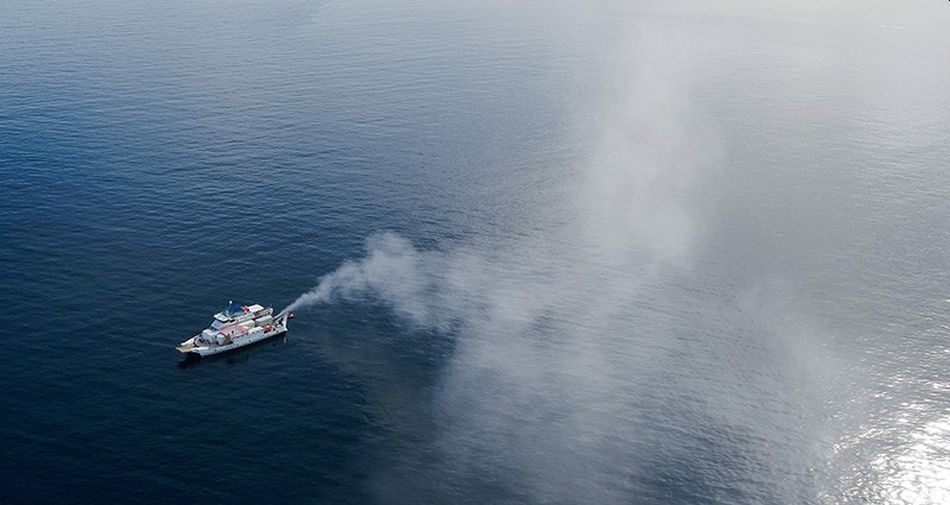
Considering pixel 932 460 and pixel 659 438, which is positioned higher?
pixel 659 438

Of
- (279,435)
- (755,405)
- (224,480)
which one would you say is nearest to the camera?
(224,480)

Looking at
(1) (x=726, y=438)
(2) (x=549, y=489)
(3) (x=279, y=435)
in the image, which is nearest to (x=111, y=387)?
(3) (x=279, y=435)

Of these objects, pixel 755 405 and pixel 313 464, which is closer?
pixel 313 464

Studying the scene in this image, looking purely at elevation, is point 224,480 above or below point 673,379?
below

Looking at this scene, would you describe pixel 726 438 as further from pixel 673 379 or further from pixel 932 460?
pixel 932 460

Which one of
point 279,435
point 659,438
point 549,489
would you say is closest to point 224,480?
point 279,435

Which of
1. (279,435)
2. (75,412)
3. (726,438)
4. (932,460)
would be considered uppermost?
(75,412)

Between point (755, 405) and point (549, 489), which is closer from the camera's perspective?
point (549, 489)

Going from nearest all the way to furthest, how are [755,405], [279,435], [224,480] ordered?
[224,480]
[279,435]
[755,405]

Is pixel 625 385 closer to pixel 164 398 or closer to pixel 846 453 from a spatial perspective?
pixel 846 453
